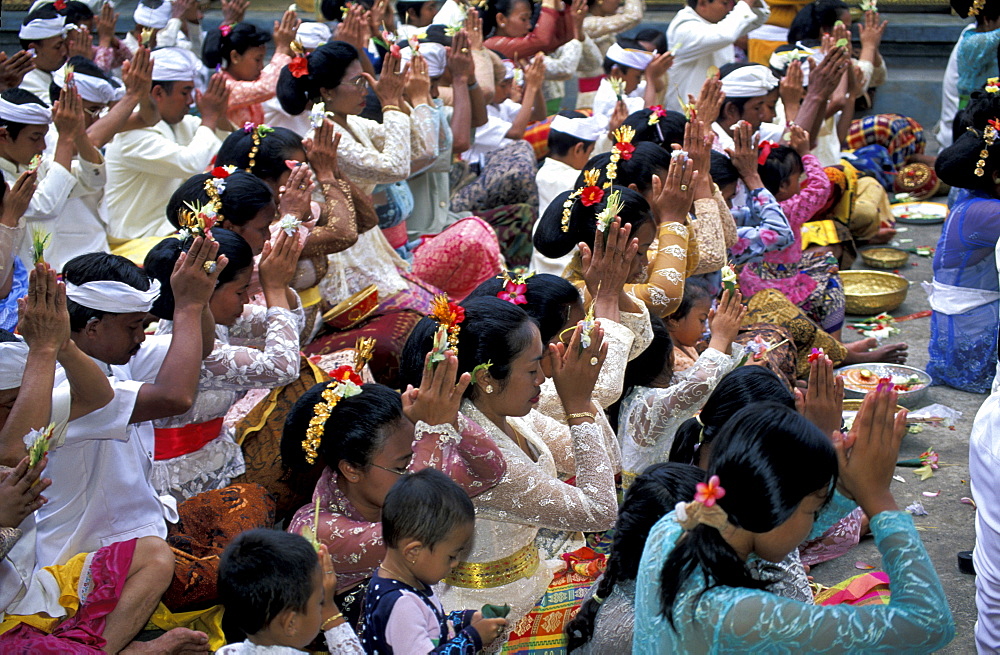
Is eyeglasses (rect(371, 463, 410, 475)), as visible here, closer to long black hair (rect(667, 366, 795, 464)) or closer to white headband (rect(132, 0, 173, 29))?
long black hair (rect(667, 366, 795, 464))

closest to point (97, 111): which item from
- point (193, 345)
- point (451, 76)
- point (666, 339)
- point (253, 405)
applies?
point (451, 76)

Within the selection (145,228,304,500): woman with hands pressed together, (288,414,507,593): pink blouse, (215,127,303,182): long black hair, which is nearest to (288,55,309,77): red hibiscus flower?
(215,127,303,182): long black hair

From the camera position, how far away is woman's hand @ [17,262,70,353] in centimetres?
259

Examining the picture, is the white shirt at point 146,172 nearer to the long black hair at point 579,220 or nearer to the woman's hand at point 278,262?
the woman's hand at point 278,262

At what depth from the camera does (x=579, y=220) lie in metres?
3.78

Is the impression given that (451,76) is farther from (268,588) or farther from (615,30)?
(268,588)

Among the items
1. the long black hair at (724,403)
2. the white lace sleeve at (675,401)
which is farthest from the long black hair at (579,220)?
the long black hair at (724,403)

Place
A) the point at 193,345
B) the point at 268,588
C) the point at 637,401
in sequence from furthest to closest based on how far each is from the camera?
the point at 637,401
the point at 193,345
the point at 268,588

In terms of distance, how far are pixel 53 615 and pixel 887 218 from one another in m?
6.12

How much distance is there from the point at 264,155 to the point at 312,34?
2.82 metres

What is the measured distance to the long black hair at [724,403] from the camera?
293cm

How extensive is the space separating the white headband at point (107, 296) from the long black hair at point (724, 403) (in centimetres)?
162

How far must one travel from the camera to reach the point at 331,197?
167 inches

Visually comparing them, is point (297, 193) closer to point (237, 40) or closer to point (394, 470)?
point (394, 470)
